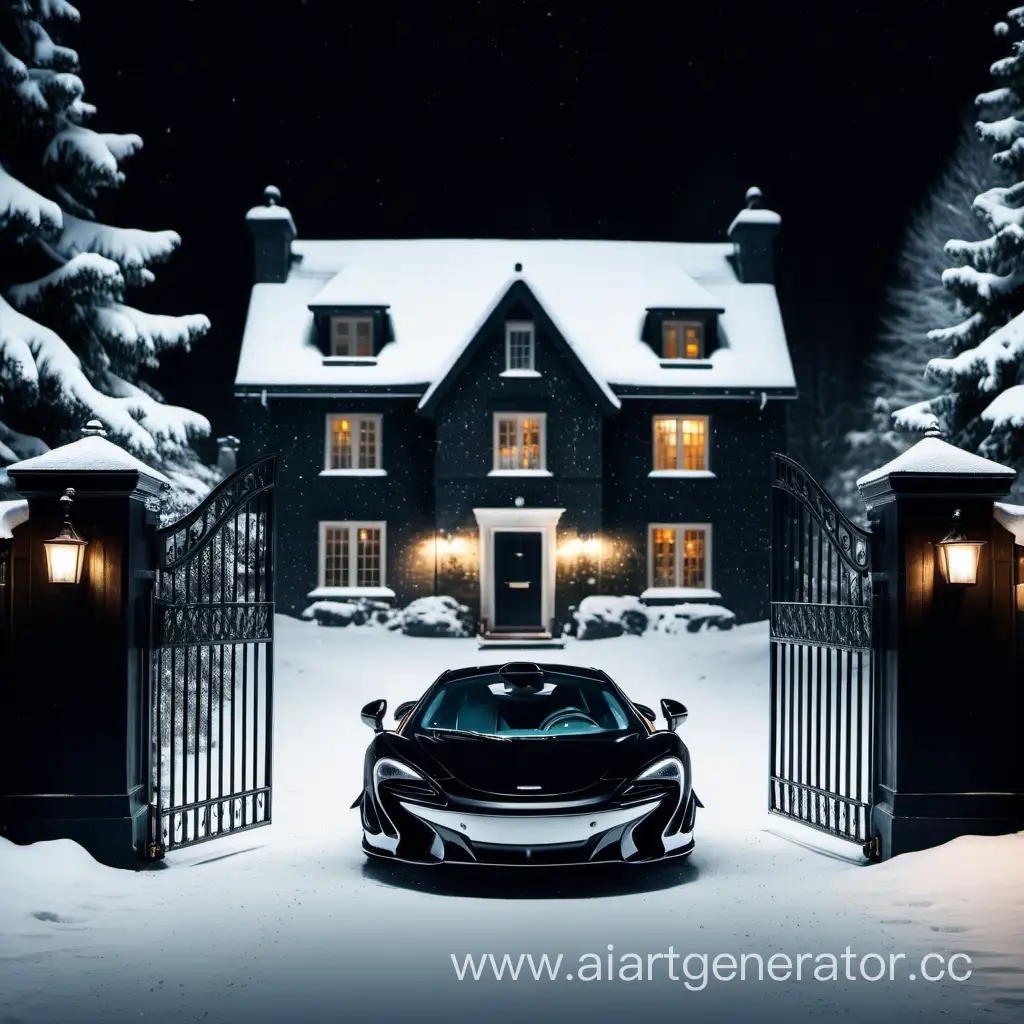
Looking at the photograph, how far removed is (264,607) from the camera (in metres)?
9.82

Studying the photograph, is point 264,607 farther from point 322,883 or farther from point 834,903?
point 834,903

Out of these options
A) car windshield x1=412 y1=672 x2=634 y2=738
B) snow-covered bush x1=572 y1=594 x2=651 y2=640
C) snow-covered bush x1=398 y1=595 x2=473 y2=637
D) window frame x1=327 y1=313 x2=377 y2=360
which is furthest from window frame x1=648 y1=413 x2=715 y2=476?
car windshield x1=412 y1=672 x2=634 y2=738

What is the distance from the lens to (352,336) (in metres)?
30.7

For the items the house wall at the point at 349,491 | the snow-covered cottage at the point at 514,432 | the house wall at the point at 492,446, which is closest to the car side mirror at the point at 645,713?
the snow-covered cottage at the point at 514,432

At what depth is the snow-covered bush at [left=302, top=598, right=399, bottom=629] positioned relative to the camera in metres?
28.4

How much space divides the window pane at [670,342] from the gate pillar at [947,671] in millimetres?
22342

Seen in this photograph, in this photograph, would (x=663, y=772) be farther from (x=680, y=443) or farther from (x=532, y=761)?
(x=680, y=443)

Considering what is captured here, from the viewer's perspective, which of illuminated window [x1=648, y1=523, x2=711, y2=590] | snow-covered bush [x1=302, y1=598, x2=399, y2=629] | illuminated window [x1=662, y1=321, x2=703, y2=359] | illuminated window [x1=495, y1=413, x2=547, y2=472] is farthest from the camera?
illuminated window [x1=662, y1=321, x2=703, y2=359]

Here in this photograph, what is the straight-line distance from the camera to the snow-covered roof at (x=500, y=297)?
3000cm

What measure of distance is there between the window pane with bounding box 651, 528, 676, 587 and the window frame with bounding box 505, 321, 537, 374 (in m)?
4.99

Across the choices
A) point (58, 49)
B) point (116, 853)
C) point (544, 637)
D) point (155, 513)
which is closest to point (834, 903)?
point (116, 853)

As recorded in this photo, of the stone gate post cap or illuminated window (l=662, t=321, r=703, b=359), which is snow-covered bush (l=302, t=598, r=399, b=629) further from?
the stone gate post cap

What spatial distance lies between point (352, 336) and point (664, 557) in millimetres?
9278

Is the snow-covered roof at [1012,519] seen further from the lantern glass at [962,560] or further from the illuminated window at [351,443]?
the illuminated window at [351,443]
